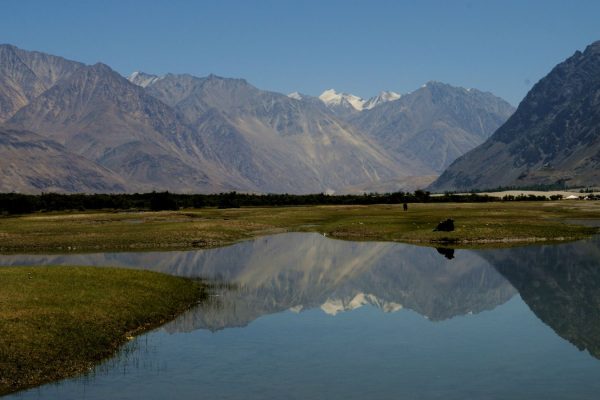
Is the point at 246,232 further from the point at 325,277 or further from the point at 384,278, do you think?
the point at 384,278

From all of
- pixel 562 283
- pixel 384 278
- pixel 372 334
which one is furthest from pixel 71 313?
pixel 562 283

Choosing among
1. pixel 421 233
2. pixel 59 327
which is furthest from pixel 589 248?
pixel 59 327

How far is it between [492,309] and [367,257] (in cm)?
3111

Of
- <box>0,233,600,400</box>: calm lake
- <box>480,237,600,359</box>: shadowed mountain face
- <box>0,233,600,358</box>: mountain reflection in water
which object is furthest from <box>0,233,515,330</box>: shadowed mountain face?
<box>480,237,600,359</box>: shadowed mountain face

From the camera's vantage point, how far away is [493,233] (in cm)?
9869

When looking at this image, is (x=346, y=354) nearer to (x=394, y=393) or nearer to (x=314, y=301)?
(x=394, y=393)

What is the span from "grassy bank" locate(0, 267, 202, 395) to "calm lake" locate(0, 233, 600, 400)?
127 centimetres

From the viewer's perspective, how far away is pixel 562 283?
→ 60.9m

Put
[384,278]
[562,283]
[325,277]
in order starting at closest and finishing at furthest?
[562,283]
[384,278]
[325,277]

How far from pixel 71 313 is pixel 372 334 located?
18246 mm

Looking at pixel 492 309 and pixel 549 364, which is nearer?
pixel 549 364

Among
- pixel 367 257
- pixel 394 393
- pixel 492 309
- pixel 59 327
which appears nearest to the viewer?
pixel 394 393

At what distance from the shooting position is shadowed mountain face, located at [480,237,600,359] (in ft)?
146

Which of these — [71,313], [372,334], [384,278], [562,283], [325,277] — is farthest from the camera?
[325,277]
